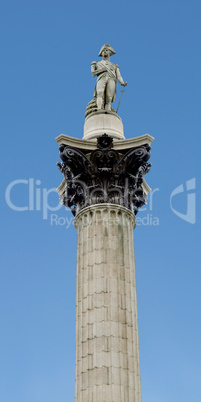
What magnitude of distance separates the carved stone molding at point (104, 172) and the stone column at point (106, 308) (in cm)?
58

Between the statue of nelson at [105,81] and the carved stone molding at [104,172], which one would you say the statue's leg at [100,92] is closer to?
the statue of nelson at [105,81]

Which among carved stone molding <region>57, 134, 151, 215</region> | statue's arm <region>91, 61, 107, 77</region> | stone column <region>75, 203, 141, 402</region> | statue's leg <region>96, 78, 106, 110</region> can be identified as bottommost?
stone column <region>75, 203, 141, 402</region>

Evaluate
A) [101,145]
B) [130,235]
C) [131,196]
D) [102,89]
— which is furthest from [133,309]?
[102,89]

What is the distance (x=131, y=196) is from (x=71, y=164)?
2.92 metres

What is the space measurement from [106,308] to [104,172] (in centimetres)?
608

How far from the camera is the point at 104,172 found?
2962cm

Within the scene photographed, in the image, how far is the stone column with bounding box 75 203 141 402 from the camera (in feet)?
82.6

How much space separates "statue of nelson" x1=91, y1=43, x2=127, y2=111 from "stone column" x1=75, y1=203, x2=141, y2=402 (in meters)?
6.18

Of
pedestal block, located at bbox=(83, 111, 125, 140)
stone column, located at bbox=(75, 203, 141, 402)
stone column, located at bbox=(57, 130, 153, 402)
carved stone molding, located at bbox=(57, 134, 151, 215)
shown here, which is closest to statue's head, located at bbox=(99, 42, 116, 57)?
pedestal block, located at bbox=(83, 111, 125, 140)

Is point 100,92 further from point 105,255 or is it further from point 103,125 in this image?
point 105,255

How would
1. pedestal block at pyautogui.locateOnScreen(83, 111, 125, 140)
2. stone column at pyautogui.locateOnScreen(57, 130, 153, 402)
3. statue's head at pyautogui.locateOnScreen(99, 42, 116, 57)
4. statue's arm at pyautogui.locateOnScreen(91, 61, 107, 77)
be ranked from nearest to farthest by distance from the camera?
stone column at pyautogui.locateOnScreen(57, 130, 153, 402)
pedestal block at pyautogui.locateOnScreen(83, 111, 125, 140)
statue's arm at pyautogui.locateOnScreen(91, 61, 107, 77)
statue's head at pyautogui.locateOnScreen(99, 42, 116, 57)

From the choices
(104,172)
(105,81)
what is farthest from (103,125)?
(104,172)

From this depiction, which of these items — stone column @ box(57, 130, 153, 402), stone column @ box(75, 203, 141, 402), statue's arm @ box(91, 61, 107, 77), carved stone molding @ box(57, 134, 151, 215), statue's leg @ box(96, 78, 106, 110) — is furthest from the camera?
statue's arm @ box(91, 61, 107, 77)

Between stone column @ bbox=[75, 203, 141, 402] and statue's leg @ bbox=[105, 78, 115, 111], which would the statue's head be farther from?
stone column @ bbox=[75, 203, 141, 402]
